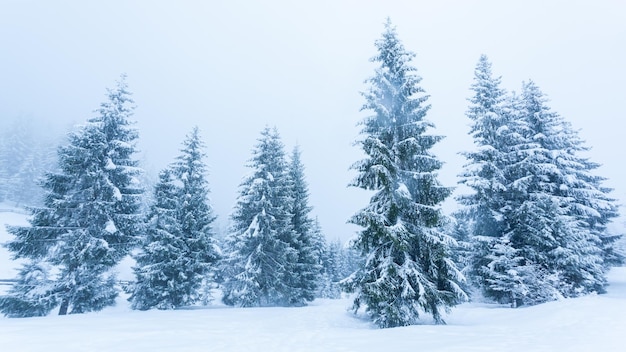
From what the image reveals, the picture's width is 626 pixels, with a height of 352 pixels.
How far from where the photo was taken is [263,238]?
26.7 meters

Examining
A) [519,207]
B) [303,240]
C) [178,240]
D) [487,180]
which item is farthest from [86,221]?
[519,207]

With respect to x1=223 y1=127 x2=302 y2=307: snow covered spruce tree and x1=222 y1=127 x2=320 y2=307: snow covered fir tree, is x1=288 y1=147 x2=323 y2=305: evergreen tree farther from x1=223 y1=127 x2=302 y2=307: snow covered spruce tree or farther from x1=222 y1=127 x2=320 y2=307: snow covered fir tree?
x1=223 y1=127 x2=302 y2=307: snow covered spruce tree

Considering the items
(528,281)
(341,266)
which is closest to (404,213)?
(528,281)

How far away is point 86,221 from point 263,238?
11.7 metres

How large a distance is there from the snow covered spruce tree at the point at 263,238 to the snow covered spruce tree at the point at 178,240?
95.4 inches

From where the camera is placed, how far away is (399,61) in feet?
56.1

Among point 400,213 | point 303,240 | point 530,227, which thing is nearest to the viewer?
point 400,213

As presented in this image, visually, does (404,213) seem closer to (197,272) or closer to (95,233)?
(197,272)

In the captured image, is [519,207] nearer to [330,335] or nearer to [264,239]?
[330,335]

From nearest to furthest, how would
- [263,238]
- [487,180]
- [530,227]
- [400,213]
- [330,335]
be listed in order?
[330,335]
[400,213]
[530,227]
[487,180]
[263,238]

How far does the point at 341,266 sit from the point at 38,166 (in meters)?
59.5

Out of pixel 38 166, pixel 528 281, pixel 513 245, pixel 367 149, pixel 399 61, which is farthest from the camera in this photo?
pixel 38 166

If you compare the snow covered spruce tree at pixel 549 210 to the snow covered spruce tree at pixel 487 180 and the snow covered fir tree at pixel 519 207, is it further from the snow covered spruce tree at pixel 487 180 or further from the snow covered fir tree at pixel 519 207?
the snow covered spruce tree at pixel 487 180

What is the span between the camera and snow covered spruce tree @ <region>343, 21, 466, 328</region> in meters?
14.5
